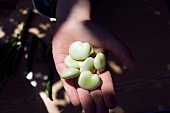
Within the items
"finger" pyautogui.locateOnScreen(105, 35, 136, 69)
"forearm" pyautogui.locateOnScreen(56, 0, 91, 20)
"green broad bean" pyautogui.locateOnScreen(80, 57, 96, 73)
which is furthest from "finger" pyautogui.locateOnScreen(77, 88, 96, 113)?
"forearm" pyautogui.locateOnScreen(56, 0, 91, 20)

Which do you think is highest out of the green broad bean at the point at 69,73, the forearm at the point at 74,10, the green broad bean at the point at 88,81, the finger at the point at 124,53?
the forearm at the point at 74,10

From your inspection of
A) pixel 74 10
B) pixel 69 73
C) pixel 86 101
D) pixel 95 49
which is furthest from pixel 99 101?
pixel 74 10

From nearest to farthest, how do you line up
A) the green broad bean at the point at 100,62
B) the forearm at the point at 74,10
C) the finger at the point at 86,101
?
the finger at the point at 86,101, the green broad bean at the point at 100,62, the forearm at the point at 74,10

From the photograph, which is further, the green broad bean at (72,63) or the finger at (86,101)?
the green broad bean at (72,63)

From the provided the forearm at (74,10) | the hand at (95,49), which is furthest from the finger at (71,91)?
the forearm at (74,10)

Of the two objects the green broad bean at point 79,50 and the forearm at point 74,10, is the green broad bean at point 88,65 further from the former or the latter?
the forearm at point 74,10

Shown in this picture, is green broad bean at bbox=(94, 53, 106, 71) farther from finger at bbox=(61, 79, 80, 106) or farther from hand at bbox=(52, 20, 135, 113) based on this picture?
finger at bbox=(61, 79, 80, 106)

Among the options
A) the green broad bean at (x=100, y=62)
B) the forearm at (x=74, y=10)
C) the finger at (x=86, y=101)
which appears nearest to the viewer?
the finger at (x=86, y=101)
